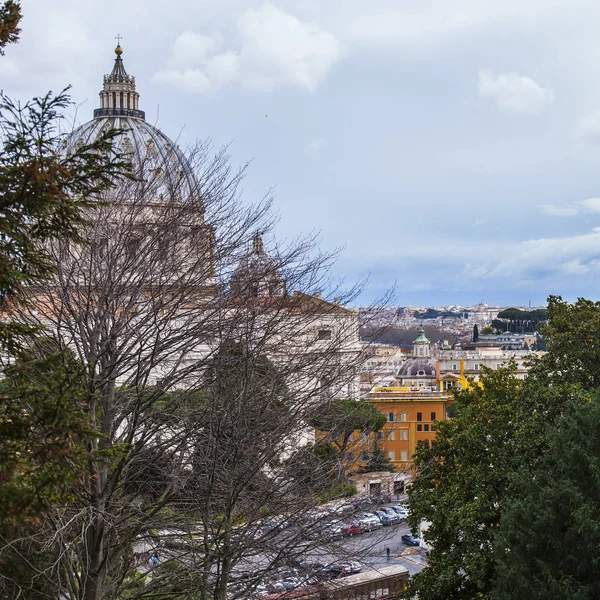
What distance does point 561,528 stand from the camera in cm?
1204

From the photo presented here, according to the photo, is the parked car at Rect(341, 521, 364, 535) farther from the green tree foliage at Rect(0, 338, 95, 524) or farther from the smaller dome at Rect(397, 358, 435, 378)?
the smaller dome at Rect(397, 358, 435, 378)

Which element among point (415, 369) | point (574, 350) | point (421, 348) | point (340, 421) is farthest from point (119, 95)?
point (340, 421)

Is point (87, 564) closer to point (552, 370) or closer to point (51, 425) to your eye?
point (51, 425)

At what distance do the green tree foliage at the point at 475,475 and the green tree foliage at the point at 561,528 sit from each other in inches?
36.2

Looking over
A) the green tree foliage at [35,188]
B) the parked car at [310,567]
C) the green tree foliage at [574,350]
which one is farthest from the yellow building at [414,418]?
the green tree foliage at [35,188]

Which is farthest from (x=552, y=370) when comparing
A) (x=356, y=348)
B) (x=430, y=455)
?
(x=356, y=348)

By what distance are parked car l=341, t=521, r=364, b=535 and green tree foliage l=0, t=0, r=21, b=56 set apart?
549 centimetres

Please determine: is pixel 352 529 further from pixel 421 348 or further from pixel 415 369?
pixel 421 348

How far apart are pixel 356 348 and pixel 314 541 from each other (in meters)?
2.54

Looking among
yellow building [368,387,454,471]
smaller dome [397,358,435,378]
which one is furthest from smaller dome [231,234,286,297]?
smaller dome [397,358,435,378]

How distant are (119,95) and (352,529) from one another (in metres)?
54.3

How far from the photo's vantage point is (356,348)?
10.0m

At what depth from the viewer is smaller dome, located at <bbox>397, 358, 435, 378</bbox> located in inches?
2763

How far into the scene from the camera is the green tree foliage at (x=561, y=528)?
11266 mm
